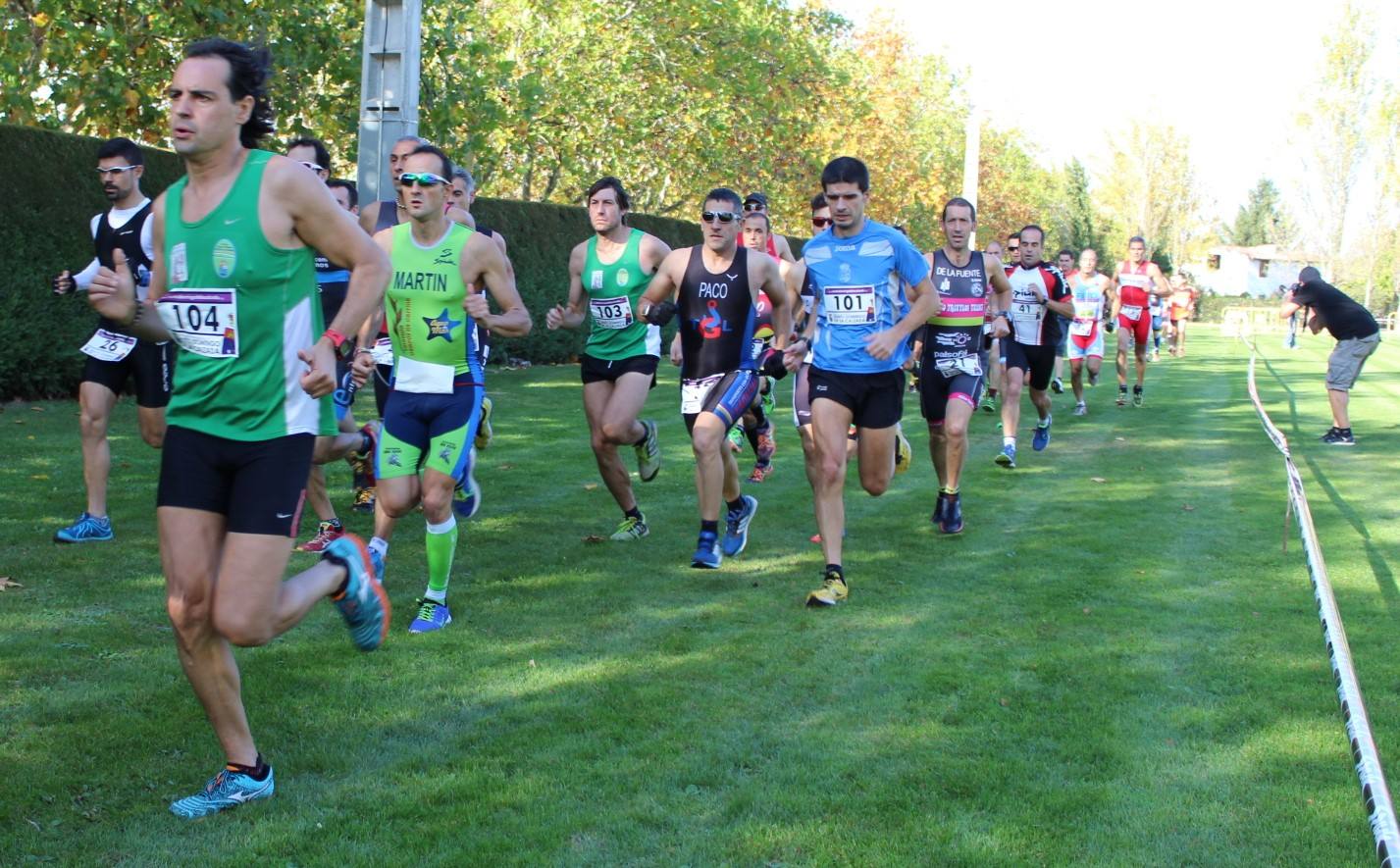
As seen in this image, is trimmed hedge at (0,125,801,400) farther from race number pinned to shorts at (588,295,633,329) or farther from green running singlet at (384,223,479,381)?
green running singlet at (384,223,479,381)

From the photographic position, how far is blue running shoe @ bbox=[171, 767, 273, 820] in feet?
13.5

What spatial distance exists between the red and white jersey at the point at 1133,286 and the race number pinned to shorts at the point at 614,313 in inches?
531

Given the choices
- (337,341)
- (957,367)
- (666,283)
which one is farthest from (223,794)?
(957,367)

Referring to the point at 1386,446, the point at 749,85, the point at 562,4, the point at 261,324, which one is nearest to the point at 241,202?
the point at 261,324

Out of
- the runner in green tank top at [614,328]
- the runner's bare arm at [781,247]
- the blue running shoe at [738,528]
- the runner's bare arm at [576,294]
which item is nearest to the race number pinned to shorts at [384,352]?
the runner's bare arm at [576,294]

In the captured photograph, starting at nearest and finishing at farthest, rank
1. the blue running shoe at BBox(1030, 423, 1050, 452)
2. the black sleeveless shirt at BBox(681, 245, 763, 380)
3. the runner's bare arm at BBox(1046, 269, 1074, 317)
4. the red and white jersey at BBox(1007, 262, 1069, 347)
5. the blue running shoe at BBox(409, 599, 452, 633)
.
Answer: the blue running shoe at BBox(409, 599, 452, 633) → the black sleeveless shirt at BBox(681, 245, 763, 380) → the runner's bare arm at BBox(1046, 269, 1074, 317) → the red and white jersey at BBox(1007, 262, 1069, 347) → the blue running shoe at BBox(1030, 423, 1050, 452)

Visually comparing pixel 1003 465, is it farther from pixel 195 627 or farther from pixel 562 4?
pixel 562 4

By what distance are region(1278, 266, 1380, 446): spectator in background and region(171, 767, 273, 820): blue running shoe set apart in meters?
14.0

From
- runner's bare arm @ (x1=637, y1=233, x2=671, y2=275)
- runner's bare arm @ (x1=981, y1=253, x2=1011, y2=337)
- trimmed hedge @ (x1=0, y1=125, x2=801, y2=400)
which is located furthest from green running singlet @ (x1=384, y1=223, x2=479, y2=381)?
trimmed hedge @ (x1=0, y1=125, x2=801, y2=400)

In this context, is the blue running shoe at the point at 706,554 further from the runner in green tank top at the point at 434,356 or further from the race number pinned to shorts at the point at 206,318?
the race number pinned to shorts at the point at 206,318

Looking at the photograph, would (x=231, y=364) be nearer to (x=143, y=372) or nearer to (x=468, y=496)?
(x=143, y=372)

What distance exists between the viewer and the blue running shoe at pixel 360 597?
4.51 meters

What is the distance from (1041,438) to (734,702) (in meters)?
9.21

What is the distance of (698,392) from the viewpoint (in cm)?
805
